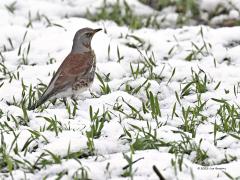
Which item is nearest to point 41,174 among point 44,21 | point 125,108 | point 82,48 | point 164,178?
point 164,178

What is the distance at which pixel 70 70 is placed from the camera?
6953mm

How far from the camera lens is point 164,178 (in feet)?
15.1

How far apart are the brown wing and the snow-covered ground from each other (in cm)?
25

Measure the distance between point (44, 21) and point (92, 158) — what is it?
16.0 ft

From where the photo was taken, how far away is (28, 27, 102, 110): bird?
6.70 m

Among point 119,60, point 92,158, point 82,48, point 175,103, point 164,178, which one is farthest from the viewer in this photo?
point 119,60

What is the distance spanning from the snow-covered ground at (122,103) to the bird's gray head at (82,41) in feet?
1.43

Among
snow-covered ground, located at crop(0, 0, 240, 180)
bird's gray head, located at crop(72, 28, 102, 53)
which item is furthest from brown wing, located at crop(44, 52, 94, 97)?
snow-covered ground, located at crop(0, 0, 240, 180)

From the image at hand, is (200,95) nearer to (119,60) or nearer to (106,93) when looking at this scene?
(106,93)

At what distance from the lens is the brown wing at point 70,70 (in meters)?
6.75

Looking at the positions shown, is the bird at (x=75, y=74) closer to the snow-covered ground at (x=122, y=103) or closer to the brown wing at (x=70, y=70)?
the brown wing at (x=70, y=70)

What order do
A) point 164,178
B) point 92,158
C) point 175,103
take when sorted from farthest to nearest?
point 175,103, point 92,158, point 164,178

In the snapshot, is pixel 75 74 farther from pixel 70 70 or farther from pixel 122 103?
pixel 122 103

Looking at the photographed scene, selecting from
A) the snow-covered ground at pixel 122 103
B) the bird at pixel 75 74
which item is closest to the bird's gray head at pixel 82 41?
the bird at pixel 75 74
